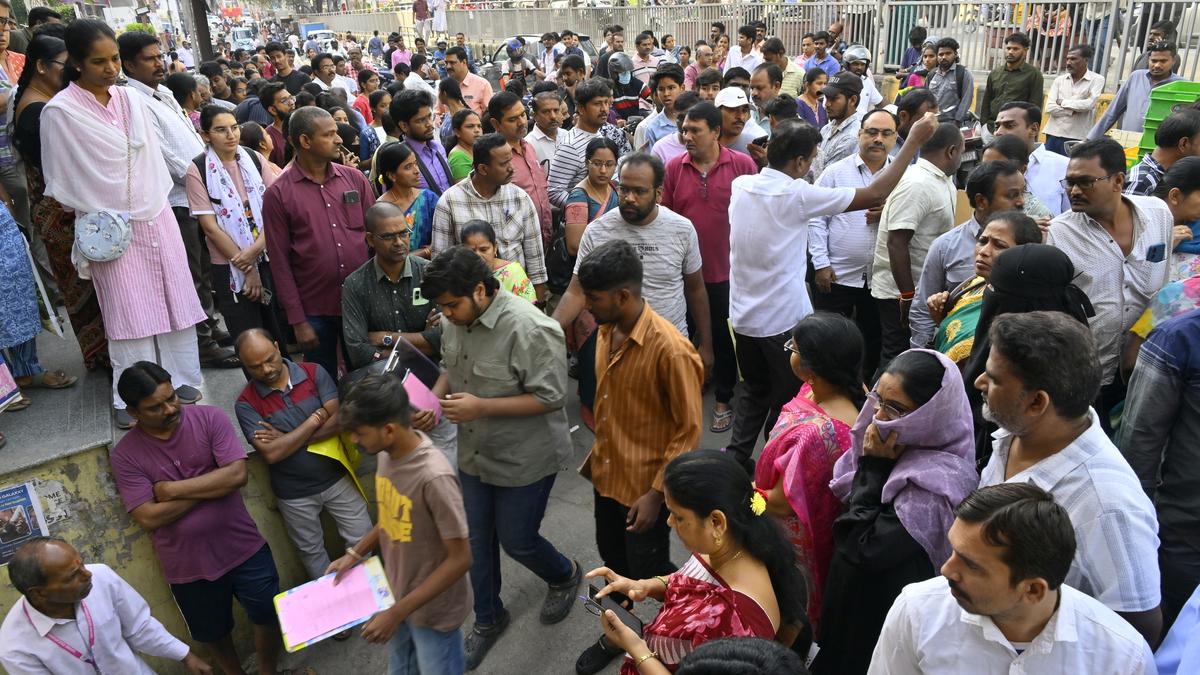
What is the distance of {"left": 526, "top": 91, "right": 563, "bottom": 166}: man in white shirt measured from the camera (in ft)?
19.8

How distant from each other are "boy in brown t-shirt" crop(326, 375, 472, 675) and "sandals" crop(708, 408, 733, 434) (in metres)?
2.66

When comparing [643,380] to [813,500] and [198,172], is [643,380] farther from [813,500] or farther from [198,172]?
[198,172]

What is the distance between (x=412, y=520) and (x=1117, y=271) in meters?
2.95

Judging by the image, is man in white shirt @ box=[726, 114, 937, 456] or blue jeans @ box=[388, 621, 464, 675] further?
man in white shirt @ box=[726, 114, 937, 456]

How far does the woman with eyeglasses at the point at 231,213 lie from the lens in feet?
14.4

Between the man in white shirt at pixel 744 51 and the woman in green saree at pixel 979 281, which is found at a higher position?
the man in white shirt at pixel 744 51

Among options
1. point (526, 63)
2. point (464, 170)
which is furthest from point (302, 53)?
point (464, 170)

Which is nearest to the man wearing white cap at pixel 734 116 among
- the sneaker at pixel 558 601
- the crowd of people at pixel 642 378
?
the crowd of people at pixel 642 378

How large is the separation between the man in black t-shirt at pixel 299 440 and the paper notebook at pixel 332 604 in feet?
2.93

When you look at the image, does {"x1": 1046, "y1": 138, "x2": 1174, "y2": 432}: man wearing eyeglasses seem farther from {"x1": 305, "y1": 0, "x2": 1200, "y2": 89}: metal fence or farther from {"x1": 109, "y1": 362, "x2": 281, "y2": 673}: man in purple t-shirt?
{"x1": 305, "y1": 0, "x2": 1200, "y2": 89}: metal fence

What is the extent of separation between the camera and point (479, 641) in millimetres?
3611

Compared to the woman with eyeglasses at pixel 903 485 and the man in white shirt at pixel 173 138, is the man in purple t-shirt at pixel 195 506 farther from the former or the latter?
the woman with eyeglasses at pixel 903 485

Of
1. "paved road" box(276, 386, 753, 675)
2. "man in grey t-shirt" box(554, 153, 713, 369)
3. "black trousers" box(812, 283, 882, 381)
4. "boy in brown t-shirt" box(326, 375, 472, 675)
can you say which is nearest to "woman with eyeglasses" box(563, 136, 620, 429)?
"man in grey t-shirt" box(554, 153, 713, 369)

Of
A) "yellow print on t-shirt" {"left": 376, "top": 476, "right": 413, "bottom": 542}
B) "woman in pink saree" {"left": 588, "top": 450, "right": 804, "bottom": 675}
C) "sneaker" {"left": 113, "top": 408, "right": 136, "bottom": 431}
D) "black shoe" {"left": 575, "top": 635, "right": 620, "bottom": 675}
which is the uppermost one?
"woman in pink saree" {"left": 588, "top": 450, "right": 804, "bottom": 675}
